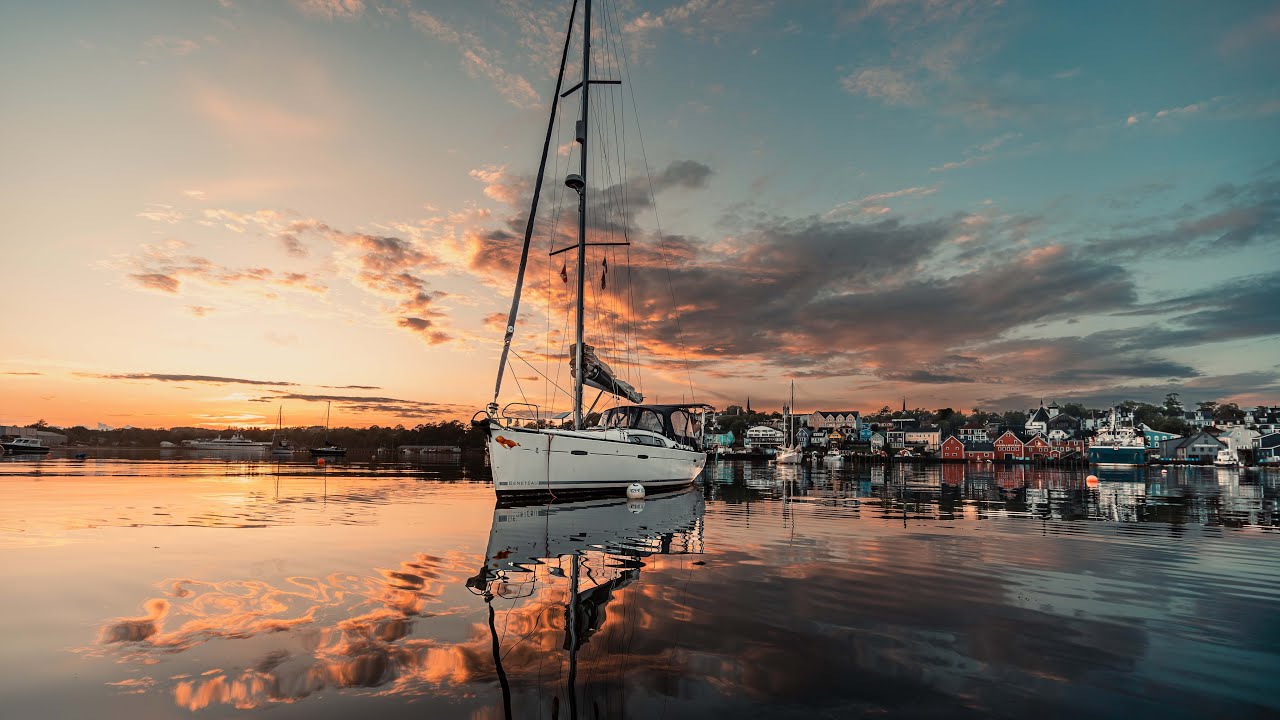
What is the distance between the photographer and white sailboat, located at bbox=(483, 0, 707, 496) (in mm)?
23484

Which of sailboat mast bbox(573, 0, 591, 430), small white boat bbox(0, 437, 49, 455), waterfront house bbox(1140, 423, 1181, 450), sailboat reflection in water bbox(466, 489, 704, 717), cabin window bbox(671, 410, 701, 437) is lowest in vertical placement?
small white boat bbox(0, 437, 49, 455)

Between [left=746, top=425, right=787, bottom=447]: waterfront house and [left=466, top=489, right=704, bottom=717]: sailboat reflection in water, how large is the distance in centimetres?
15065

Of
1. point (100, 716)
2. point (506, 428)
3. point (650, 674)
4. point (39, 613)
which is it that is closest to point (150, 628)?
point (39, 613)

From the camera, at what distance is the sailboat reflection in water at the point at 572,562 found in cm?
658

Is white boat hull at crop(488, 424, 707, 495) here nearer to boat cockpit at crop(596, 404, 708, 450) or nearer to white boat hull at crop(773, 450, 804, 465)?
boat cockpit at crop(596, 404, 708, 450)

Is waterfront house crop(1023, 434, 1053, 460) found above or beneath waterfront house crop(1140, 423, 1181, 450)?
beneath

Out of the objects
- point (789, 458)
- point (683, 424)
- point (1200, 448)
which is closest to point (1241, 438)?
point (1200, 448)

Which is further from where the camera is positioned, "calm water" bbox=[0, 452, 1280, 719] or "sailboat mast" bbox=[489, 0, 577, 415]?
"sailboat mast" bbox=[489, 0, 577, 415]

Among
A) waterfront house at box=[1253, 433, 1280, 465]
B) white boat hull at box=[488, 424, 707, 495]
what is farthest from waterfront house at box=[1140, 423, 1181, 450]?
white boat hull at box=[488, 424, 707, 495]

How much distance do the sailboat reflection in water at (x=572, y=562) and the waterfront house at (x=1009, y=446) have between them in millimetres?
137043

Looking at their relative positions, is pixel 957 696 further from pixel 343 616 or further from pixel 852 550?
pixel 852 550

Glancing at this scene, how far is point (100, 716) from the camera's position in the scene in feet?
15.3

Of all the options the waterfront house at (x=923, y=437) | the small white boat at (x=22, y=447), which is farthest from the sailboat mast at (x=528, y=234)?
the waterfront house at (x=923, y=437)

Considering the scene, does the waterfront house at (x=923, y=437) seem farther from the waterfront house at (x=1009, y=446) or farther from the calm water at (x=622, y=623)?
the calm water at (x=622, y=623)
